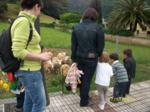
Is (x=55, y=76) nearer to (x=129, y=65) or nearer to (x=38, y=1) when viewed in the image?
(x=129, y=65)

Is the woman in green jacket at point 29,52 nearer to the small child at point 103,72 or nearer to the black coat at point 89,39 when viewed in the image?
the black coat at point 89,39

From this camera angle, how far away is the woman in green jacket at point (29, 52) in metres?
3.34

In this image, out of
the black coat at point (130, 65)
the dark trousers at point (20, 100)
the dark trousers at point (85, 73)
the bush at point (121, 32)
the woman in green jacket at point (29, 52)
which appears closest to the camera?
the woman in green jacket at point (29, 52)

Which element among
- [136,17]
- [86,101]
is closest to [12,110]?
[86,101]

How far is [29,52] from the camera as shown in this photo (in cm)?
340

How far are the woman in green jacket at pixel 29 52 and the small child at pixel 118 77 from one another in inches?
106

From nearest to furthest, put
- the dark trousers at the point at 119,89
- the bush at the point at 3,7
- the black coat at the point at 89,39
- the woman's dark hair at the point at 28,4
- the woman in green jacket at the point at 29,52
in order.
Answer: the woman in green jacket at the point at 29,52 → the woman's dark hair at the point at 28,4 → the black coat at the point at 89,39 → the dark trousers at the point at 119,89 → the bush at the point at 3,7

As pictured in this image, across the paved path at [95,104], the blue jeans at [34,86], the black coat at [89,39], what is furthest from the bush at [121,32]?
the blue jeans at [34,86]

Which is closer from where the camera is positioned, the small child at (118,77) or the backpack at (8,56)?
the backpack at (8,56)

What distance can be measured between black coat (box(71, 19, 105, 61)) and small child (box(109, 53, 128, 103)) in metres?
0.57

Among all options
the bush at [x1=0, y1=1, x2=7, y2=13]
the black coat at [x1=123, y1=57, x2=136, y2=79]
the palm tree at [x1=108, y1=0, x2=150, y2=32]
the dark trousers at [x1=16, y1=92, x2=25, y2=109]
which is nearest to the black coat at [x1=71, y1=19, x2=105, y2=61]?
the black coat at [x1=123, y1=57, x2=136, y2=79]

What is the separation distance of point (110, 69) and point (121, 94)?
2.95 ft

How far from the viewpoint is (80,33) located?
5.69 meters

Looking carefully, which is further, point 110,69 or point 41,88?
point 110,69
